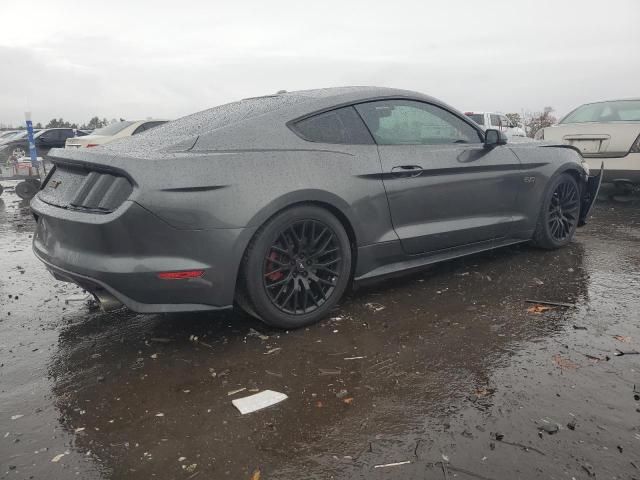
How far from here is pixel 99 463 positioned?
6.72 feet

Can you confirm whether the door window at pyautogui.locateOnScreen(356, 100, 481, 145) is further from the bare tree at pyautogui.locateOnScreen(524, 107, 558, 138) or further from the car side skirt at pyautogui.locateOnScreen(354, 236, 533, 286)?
the bare tree at pyautogui.locateOnScreen(524, 107, 558, 138)

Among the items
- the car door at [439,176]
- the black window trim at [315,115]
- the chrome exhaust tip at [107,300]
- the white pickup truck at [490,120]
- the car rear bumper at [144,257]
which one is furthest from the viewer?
the white pickup truck at [490,120]

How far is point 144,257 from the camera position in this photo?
2.77 m

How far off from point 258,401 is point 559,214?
3793mm

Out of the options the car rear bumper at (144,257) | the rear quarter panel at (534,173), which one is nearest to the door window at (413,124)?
the rear quarter panel at (534,173)

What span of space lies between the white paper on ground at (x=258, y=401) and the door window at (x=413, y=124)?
1.92 meters

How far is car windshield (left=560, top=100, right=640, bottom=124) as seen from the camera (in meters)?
7.73

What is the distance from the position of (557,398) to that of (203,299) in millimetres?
1888

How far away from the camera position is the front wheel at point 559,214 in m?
4.81

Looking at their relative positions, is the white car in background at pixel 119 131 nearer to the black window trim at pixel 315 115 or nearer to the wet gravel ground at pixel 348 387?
the wet gravel ground at pixel 348 387

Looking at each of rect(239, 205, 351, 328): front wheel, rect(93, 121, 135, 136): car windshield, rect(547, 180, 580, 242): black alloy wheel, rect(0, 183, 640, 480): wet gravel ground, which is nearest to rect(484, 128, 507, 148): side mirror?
rect(547, 180, 580, 242): black alloy wheel

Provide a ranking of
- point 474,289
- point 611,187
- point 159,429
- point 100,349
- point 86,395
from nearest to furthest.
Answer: point 159,429
point 86,395
point 100,349
point 474,289
point 611,187

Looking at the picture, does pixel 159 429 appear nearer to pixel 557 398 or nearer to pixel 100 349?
pixel 100 349

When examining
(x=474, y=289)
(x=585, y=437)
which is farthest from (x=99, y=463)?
(x=474, y=289)
